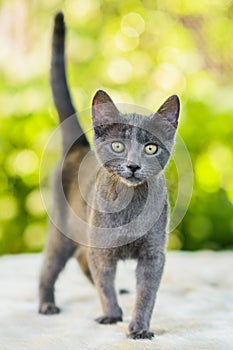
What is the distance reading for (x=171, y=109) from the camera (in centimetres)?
157

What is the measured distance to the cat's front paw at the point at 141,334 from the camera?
5.04 feet

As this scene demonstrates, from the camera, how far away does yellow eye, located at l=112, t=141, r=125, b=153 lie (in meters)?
1.50

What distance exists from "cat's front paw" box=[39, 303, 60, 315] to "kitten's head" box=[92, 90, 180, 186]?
1.90 feet

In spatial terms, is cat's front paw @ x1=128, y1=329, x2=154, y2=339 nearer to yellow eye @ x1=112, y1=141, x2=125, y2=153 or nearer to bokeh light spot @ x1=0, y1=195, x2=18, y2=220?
yellow eye @ x1=112, y1=141, x2=125, y2=153

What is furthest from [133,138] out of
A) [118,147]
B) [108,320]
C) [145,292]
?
[108,320]

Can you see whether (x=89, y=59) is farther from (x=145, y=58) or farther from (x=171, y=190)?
Result: (x=171, y=190)

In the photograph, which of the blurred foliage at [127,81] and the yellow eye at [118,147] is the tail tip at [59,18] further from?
the yellow eye at [118,147]

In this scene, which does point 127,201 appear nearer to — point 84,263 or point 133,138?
point 133,138

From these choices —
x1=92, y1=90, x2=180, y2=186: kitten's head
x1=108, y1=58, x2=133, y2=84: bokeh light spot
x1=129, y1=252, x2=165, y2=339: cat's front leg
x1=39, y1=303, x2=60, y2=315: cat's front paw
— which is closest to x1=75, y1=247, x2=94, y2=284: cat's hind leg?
x1=39, y1=303, x2=60, y2=315: cat's front paw

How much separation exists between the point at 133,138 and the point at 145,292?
15.8 inches

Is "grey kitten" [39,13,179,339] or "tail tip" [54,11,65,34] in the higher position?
"tail tip" [54,11,65,34]

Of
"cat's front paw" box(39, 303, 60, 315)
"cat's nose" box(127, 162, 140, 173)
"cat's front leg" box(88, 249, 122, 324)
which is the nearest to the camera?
"cat's nose" box(127, 162, 140, 173)

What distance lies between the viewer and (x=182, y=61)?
479 centimetres

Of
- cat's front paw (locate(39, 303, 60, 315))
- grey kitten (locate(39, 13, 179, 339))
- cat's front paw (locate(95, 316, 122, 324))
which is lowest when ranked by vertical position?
cat's front paw (locate(39, 303, 60, 315))
